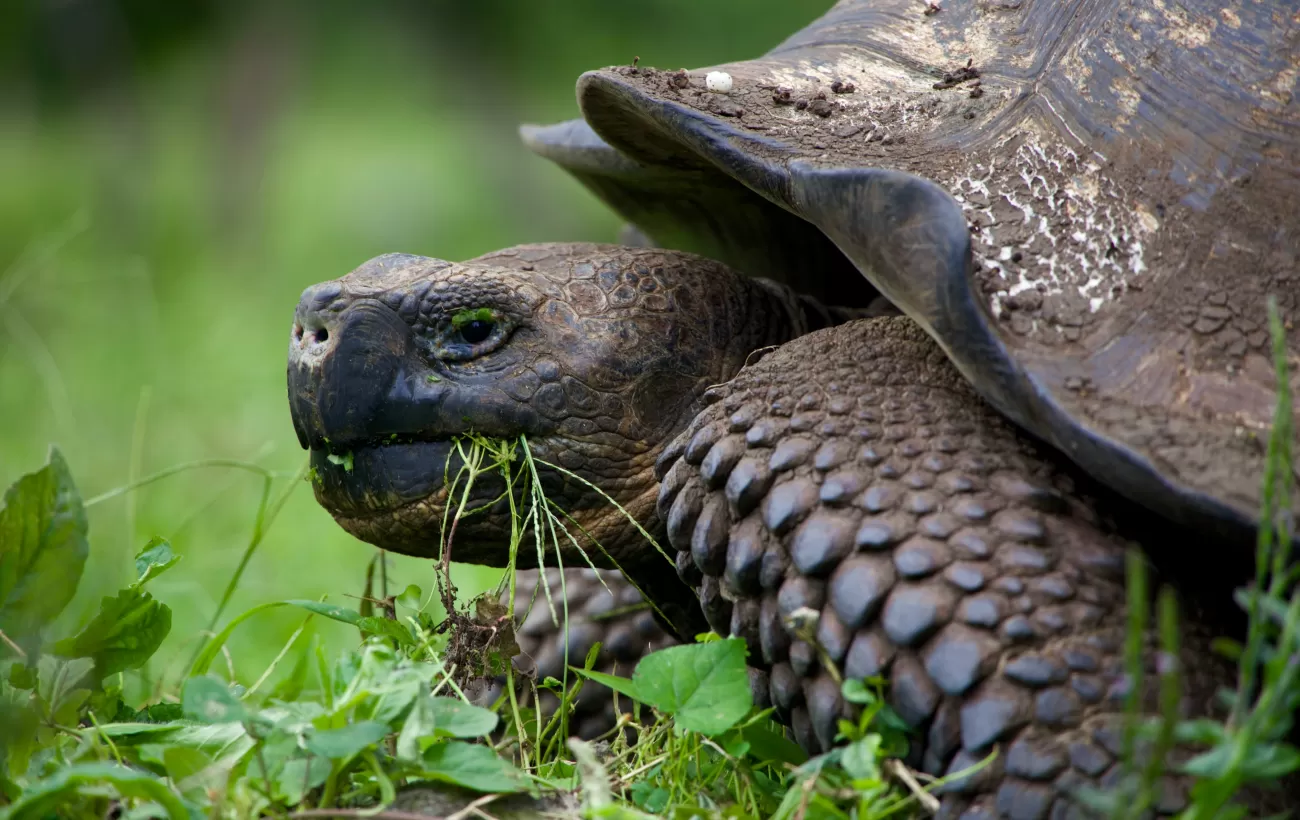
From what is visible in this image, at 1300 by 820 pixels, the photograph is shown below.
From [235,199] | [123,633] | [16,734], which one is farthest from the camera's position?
[235,199]

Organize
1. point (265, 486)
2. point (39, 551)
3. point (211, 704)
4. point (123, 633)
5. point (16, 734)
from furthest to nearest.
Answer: point (265, 486) → point (123, 633) → point (39, 551) → point (16, 734) → point (211, 704)

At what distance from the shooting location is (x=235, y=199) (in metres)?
9.20

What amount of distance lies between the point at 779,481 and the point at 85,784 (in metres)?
0.81

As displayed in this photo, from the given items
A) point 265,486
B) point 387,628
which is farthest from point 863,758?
point 265,486

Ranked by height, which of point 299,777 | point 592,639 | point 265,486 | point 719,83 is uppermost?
point 719,83

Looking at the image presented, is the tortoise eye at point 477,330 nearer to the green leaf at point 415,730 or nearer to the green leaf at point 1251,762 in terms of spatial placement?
the green leaf at point 415,730

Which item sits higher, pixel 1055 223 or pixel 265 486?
pixel 1055 223

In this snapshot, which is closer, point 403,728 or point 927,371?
point 403,728

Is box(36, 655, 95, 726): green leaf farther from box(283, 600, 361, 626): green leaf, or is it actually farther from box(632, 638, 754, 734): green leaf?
box(632, 638, 754, 734): green leaf

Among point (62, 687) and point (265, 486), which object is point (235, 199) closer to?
point (265, 486)

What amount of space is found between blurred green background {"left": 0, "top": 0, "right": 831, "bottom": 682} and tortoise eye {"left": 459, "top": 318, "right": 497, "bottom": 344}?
2.03 feet

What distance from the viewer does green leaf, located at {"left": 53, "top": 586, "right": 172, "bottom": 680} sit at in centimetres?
149

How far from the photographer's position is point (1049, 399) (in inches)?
48.5

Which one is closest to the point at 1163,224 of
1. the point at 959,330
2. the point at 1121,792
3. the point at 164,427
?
the point at 959,330
